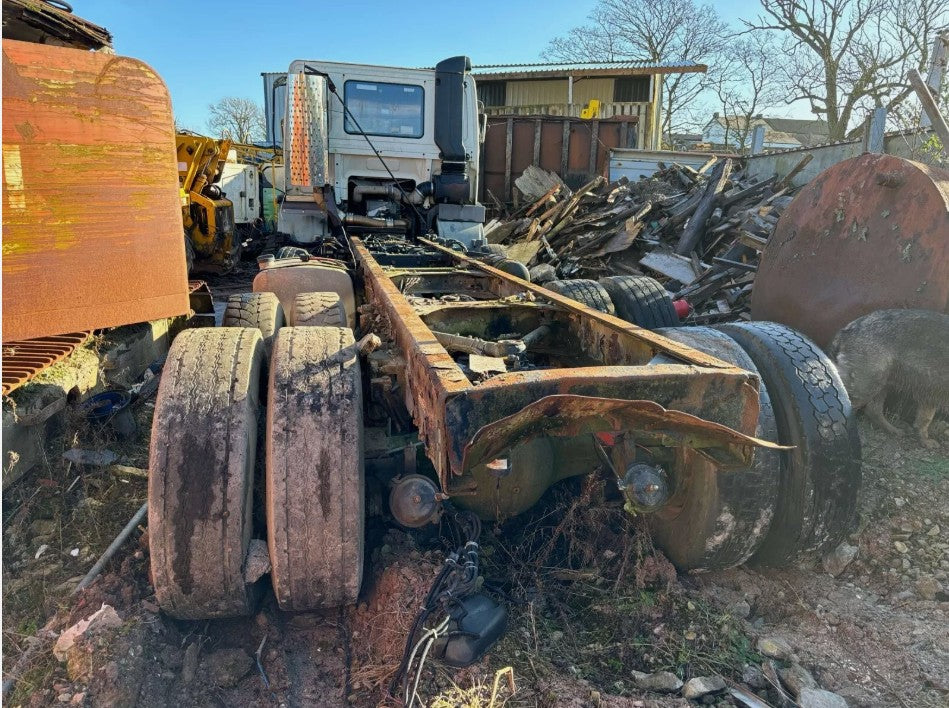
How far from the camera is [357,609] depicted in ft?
8.73

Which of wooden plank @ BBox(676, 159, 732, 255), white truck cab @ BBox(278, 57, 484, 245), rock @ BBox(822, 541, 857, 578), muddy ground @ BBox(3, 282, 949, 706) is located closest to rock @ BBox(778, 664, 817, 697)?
muddy ground @ BBox(3, 282, 949, 706)

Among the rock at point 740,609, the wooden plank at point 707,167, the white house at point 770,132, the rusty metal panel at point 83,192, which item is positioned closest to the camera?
the rock at point 740,609

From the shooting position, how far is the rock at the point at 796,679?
2256mm

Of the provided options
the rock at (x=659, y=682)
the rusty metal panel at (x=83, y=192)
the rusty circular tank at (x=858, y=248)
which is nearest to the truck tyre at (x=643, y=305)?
the rusty circular tank at (x=858, y=248)

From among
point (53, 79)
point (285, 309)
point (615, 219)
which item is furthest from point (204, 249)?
point (53, 79)

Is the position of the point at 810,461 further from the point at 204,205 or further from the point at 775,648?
the point at 204,205

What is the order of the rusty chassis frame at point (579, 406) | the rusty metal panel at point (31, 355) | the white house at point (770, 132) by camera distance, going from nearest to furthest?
1. the rusty chassis frame at point (579, 406)
2. the rusty metal panel at point (31, 355)
3. the white house at point (770, 132)

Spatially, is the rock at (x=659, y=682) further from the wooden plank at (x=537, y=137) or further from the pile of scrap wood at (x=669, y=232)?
the wooden plank at (x=537, y=137)

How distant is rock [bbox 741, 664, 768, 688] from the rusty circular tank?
2.72m

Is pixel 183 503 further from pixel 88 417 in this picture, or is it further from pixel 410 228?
pixel 410 228

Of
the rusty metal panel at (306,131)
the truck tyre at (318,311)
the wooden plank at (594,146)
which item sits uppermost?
→ the wooden plank at (594,146)

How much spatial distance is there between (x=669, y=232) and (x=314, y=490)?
8826mm

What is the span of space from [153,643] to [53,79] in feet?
8.11

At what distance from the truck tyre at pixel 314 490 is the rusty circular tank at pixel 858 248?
3571 millimetres
